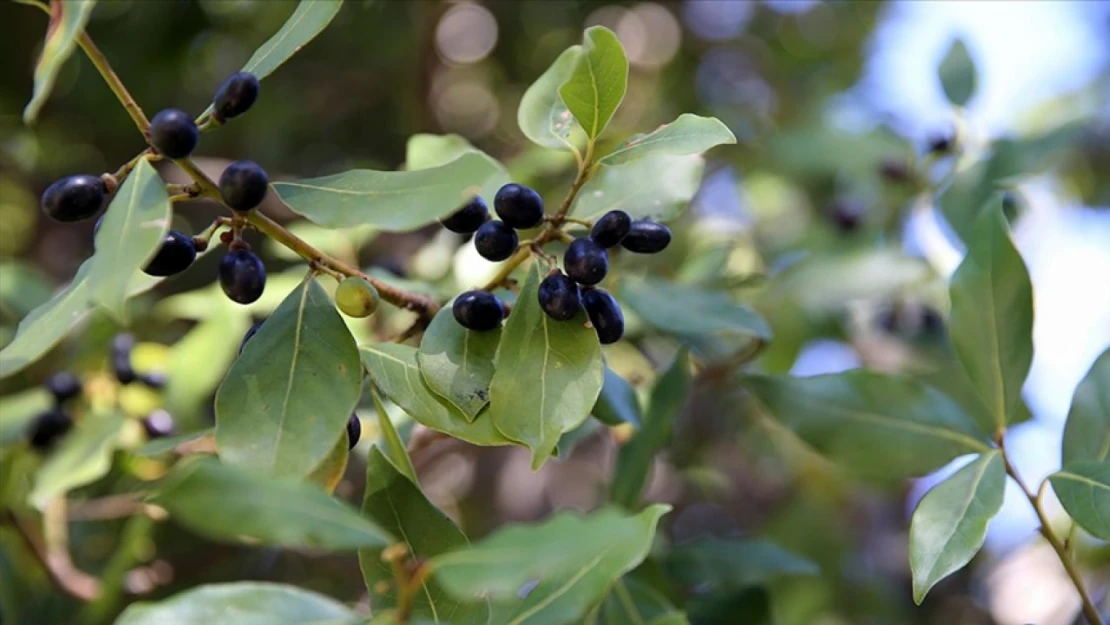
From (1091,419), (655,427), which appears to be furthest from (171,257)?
(1091,419)

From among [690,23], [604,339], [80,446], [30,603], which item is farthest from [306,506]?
[690,23]

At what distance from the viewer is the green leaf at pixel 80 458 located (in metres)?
1.26

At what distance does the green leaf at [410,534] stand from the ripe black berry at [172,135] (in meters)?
0.29

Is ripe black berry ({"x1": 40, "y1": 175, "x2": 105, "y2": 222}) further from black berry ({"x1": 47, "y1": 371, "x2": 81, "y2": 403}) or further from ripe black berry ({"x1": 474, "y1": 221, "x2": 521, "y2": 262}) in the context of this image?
black berry ({"x1": 47, "y1": 371, "x2": 81, "y2": 403})

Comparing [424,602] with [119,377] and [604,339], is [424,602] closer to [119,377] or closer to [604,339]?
[604,339]

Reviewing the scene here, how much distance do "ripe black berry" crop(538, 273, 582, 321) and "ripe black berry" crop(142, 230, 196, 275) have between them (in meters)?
0.29

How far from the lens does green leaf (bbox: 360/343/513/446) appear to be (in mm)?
809

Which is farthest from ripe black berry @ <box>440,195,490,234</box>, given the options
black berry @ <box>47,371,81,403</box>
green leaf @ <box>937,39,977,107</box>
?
green leaf @ <box>937,39,977,107</box>

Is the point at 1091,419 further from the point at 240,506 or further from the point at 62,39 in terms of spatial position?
the point at 62,39

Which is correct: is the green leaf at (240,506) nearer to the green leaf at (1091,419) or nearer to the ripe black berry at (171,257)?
the ripe black berry at (171,257)

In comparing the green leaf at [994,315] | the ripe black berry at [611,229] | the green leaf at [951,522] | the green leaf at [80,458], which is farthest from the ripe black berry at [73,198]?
the green leaf at [994,315]

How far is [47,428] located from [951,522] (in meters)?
1.24

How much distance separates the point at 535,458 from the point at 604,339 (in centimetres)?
14

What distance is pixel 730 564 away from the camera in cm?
132
